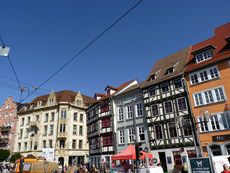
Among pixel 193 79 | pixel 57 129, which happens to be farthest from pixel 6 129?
pixel 193 79

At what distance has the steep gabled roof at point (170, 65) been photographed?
22600 mm

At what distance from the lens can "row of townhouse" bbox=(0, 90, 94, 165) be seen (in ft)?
135

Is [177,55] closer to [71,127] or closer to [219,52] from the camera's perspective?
[219,52]

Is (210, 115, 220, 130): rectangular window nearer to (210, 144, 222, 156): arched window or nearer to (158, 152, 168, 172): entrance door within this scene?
(210, 144, 222, 156): arched window

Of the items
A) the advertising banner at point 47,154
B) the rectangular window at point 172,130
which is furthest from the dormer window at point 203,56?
the advertising banner at point 47,154

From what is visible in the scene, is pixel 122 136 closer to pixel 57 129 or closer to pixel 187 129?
pixel 187 129

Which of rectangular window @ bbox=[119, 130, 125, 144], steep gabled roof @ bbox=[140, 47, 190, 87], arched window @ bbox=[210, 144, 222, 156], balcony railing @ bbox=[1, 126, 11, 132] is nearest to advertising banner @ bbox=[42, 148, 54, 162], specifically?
rectangular window @ bbox=[119, 130, 125, 144]

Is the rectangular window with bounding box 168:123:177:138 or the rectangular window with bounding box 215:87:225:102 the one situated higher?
the rectangular window with bounding box 215:87:225:102

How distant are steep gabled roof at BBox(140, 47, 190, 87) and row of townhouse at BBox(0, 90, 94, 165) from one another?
24525 mm

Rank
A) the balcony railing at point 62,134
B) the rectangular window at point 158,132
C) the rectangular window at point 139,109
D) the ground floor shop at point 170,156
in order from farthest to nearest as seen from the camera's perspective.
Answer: the balcony railing at point 62,134 → the rectangular window at point 139,109 → the rectangular window at point 158,132 → the ground floor shop at point 170,156

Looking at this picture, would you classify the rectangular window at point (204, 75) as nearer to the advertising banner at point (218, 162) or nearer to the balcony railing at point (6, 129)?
the advertising banner at point (218, 162)

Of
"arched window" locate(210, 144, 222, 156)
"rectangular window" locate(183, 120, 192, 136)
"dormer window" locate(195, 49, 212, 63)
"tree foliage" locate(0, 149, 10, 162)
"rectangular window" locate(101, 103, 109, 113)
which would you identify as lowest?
"arched window" locate(210, 144, 222, 156)

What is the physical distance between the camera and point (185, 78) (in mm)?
21125

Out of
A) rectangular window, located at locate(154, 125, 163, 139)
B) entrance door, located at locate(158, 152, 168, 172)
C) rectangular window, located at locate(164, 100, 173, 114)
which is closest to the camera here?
entrance door, located at locate(158, 152, 168, 172)
